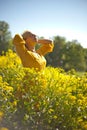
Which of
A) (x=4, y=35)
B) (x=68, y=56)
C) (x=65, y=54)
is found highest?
(x=4, y=35)

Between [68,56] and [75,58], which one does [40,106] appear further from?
[68,56]

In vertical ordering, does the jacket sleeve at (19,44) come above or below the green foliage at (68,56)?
above

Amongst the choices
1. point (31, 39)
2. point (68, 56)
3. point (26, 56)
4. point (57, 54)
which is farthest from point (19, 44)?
point (57, 54)

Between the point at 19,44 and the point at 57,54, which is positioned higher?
the point at 19,44

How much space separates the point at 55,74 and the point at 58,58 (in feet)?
144

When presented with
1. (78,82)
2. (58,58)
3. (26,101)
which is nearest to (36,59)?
(78,82)

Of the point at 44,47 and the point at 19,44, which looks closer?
the point at 19,44

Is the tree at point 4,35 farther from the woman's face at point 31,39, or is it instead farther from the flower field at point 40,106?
the flower field at point 40,106

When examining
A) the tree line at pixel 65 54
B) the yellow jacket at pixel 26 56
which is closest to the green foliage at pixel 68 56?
the tree line at pixel 65 54

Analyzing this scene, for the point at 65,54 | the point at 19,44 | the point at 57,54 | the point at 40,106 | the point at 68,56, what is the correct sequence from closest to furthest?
the point at 40,106 < the point at 19,44 < the point at 68,56 < the point at 57,54 < the point at 65,54

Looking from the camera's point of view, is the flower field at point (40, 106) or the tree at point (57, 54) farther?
the tree at point (57, 54)

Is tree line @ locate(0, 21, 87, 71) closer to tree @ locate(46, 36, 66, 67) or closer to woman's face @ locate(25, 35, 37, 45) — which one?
tree @ locate(46, 36, 66, 67)

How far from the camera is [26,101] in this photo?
393 centimetres

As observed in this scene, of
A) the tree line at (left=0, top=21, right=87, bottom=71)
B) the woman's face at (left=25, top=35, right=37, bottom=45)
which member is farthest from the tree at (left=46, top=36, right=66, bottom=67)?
the woman's face at (left=25, top=35, right=37, bottom=45)
